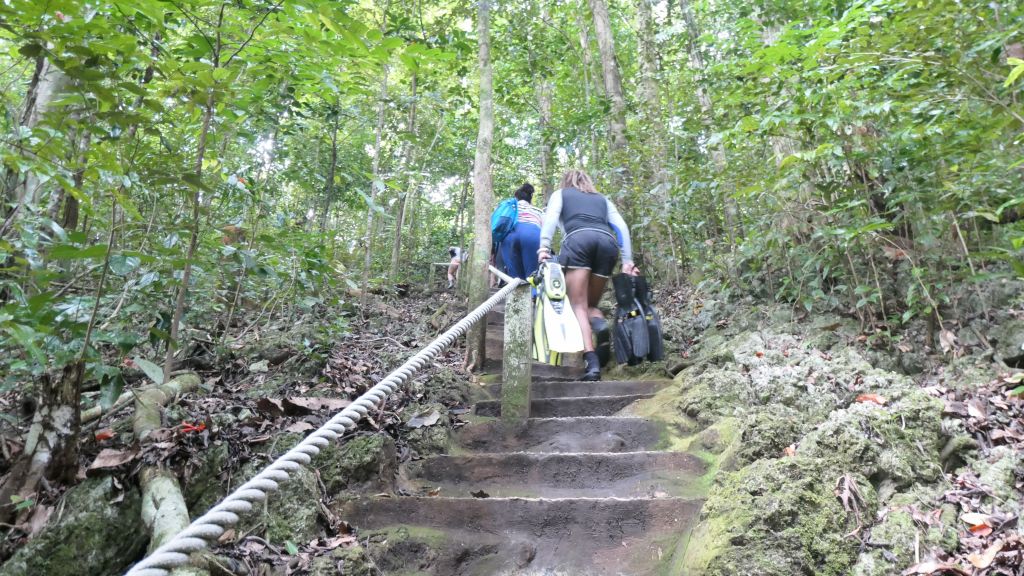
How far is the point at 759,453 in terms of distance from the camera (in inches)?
117

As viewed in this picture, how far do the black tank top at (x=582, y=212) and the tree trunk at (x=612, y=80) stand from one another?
2.96m

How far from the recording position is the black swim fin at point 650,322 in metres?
5.38

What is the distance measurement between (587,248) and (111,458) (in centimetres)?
376

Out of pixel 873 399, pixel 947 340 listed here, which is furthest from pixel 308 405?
pixel 947 340

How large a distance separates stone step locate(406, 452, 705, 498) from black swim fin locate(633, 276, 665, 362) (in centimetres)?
209

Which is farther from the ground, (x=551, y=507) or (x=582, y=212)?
(x=582, y=212)

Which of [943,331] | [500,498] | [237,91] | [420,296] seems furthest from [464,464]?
[420,296]

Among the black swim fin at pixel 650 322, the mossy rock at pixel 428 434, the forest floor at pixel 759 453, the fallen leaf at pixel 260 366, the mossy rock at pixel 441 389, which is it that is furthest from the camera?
the black swim fin at pixel 650 322

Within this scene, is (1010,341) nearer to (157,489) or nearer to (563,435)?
(563,435)

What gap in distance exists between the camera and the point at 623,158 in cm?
800

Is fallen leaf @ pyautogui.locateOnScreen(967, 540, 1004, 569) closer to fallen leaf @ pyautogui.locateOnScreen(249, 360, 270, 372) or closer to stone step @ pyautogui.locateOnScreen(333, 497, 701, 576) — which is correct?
stone step @ pyautogui.locateOnScreen(333, 497, 701, 576)

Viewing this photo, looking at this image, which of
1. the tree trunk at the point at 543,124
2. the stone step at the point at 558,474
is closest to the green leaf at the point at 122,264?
the stone step at the point at 558,474

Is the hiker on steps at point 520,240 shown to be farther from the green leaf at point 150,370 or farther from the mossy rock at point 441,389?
the green leaf at point 150,370

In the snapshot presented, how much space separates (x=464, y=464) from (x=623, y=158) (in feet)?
18.1
